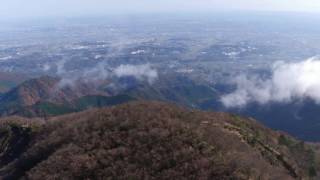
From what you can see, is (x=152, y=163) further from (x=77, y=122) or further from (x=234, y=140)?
(x=77, y=122)

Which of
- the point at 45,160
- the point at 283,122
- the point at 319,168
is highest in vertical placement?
the point at 45,160

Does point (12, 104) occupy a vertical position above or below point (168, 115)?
below

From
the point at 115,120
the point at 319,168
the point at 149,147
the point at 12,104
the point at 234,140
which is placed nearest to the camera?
the point at 149,147

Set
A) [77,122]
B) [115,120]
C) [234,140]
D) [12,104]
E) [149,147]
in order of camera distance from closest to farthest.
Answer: [149,147] < [234,140] < [115,120] < [77,122] < [12,104]

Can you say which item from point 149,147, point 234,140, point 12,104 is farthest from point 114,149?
point 12,104

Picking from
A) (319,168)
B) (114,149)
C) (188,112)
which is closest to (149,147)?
(114,149)

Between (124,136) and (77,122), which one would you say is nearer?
(124,136)
